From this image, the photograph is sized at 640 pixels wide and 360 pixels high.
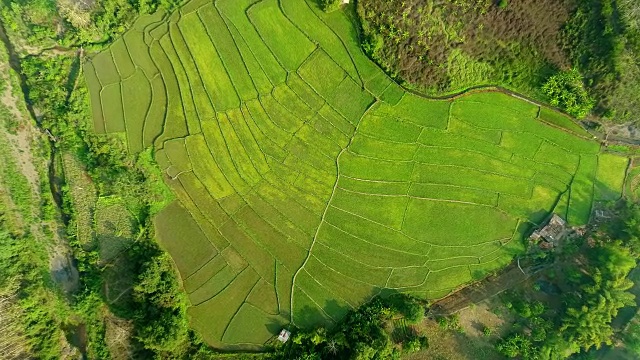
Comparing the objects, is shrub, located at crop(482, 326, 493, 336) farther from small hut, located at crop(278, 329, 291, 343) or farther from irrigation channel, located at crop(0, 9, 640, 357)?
small hut, located at crop(278, 329, 291, 343)

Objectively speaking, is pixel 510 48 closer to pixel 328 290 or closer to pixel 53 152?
pixel 328 290

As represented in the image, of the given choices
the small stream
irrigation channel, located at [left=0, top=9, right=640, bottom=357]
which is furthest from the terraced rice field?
the small stream

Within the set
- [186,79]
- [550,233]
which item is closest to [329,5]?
[186,79]

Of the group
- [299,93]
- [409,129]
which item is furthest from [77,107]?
[409,129]

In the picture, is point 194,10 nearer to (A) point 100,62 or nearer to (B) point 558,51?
(A) point 100,62

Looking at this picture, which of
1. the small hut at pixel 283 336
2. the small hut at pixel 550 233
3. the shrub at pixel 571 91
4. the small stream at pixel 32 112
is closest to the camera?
the small hut at pixel 283 336

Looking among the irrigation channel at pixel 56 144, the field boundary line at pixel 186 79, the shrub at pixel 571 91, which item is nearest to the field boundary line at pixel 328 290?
the irrigation channel at pixel 56 144

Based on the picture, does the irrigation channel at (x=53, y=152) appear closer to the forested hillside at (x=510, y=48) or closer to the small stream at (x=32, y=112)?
the small stream at (x=32, y=112)

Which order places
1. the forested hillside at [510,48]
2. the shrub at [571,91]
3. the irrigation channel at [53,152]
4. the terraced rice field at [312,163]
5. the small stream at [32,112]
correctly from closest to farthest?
the irrigation channel at [53,152] < the terraced rice field at [312,163] < the small stream at [32,112] < the forested hillside at [510,48] < the shrub at [571,91]

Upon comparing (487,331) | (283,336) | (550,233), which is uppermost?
(283,336)
